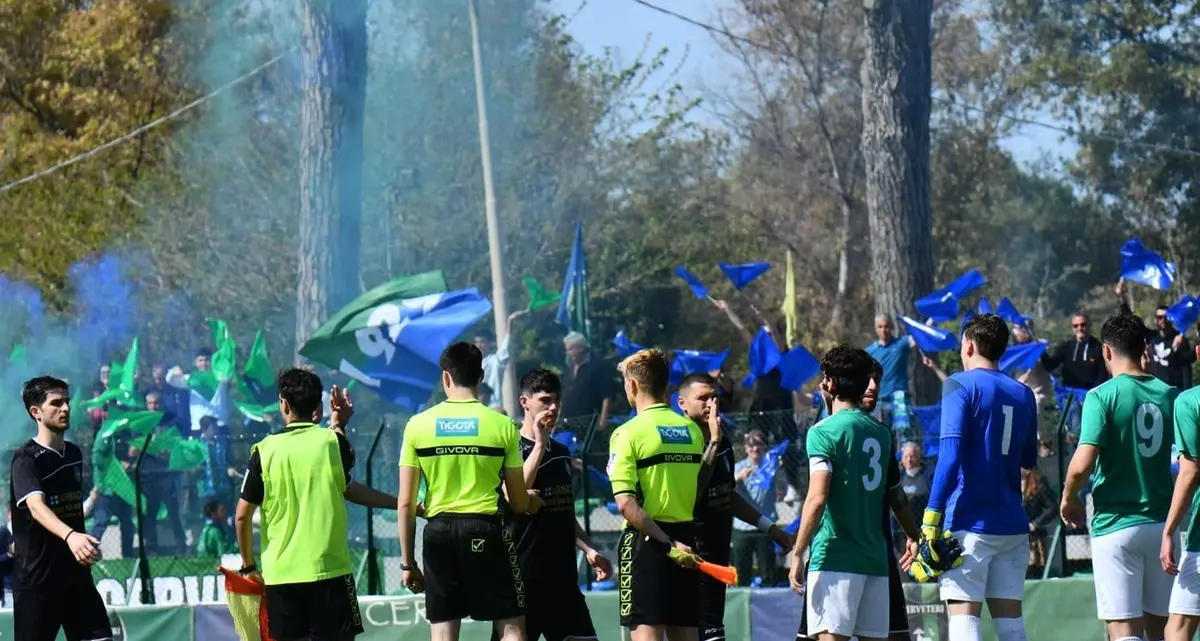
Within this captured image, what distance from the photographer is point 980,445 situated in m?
8.90

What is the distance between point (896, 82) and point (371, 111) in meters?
15.7

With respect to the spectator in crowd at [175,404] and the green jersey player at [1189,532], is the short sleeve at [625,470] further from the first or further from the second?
the spectator in crowd at [175,404]

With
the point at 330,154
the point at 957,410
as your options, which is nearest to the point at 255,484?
the point at 957,410

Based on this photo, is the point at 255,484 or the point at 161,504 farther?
the point at 161,504

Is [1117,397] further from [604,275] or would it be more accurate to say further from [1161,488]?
[604,275]

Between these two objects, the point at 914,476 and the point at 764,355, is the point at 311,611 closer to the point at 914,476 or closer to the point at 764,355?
the point at 914,476

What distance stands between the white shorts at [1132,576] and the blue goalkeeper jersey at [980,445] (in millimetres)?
601

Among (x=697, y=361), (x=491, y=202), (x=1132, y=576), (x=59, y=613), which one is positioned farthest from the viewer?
(x=491, y=202)

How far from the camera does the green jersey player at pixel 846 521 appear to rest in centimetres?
838

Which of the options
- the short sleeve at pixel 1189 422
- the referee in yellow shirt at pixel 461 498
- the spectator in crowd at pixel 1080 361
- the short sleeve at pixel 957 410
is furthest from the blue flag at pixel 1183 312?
the referee in yellow shirt at pixel 461 498

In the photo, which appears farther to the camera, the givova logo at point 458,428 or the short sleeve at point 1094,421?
the short sleeve at point 1094,421

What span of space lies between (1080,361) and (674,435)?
286 inches

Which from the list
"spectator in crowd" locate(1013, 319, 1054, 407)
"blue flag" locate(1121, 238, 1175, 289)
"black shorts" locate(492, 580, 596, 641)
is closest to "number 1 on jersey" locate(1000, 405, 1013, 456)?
"black shorts" locate(492, 580, 596, 641)

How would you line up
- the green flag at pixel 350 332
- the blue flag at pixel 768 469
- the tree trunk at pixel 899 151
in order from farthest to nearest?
the tree trunk at pixel 899 151 < the green flag at pixel 350 332 < the blue flag at pixel 768 469
